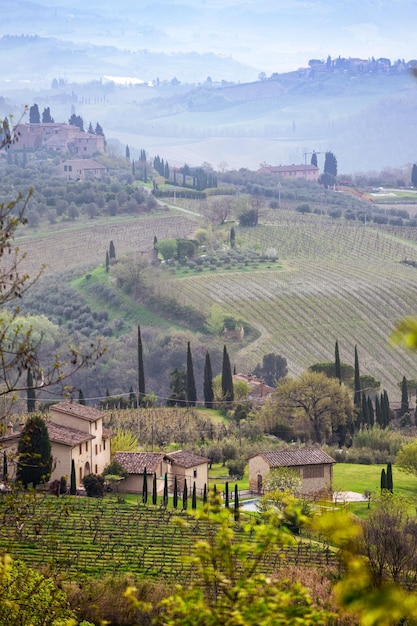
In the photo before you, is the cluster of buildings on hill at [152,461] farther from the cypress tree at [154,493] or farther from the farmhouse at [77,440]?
the cypress tree at [154,493]

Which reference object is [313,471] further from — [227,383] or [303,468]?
[227,383]

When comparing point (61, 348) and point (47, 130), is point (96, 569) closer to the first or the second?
point (61, 348)

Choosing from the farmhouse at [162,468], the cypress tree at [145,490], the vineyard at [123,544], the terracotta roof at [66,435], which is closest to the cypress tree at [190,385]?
the farmhouse at [162,468]

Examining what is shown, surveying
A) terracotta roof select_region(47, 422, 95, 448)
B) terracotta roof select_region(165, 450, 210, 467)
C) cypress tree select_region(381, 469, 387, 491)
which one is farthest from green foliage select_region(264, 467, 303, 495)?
terracotta roof select_region(47, 422, 95, 448)

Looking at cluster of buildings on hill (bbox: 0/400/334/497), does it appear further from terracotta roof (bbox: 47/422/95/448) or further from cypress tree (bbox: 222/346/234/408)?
cypress tree (bbox: 222/346/234/408)

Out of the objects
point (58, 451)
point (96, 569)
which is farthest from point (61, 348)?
point (96, 569)
